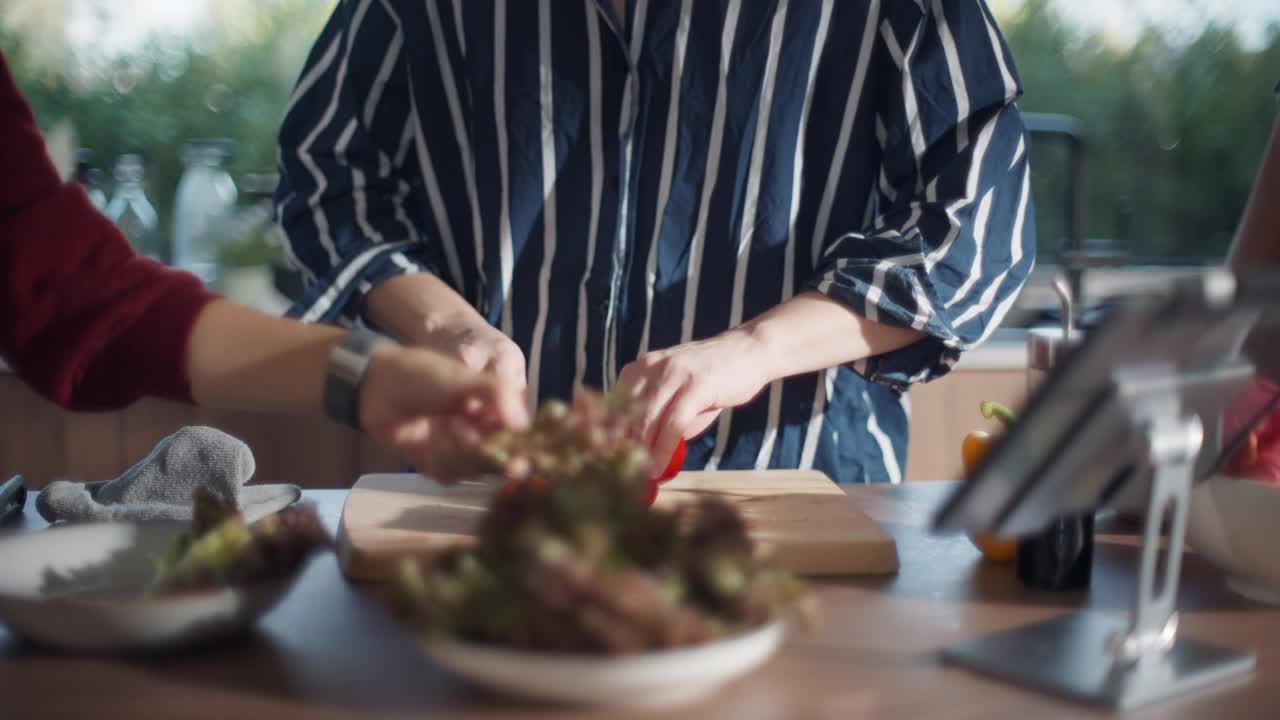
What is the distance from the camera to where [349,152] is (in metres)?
1.68

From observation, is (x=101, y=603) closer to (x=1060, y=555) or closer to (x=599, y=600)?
(x=599, y=600)

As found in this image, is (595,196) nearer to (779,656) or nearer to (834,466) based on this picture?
(834,466)

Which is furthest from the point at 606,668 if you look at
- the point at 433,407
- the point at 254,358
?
the point at 254,358

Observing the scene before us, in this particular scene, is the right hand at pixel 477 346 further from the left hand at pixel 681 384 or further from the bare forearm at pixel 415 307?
the left hand at pixel 681 384

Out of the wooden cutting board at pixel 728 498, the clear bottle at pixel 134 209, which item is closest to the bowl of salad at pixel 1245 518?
the wooden cutting board at pixel 728 498

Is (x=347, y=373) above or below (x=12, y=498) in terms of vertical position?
above

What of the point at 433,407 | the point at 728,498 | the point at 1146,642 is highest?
the point at 433,407

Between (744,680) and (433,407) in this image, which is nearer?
(744,680)

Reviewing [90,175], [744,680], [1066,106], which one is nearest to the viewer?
[744,680]

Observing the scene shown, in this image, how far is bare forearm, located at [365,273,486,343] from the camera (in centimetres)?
144

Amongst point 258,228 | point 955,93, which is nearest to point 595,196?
point 955,93

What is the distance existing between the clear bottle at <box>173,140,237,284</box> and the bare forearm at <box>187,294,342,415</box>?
185 cm

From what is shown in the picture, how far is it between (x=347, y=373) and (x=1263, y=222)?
1.11 meters

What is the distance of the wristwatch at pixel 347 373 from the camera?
0.99 m
